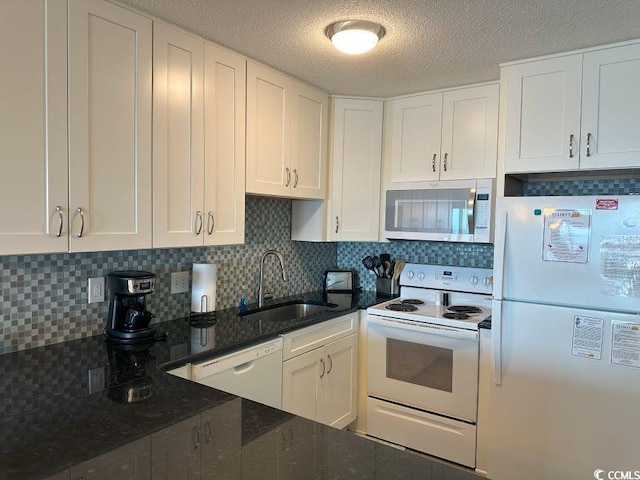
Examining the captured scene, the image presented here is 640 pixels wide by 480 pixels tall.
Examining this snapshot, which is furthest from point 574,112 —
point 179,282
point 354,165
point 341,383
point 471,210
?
point 179,282

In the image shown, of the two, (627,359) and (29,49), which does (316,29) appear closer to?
(29,49)

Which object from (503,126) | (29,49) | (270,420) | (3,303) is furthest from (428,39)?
(3,303)

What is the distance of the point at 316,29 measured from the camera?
1943 mm

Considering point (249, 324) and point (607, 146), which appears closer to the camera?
point (607, 146)

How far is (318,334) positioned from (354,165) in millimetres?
1207

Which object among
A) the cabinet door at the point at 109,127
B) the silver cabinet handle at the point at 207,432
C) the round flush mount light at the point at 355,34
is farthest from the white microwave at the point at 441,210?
the silver cabinet handle at the point at 207,432

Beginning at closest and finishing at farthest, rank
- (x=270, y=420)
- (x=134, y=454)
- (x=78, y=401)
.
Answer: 1. (x=134, y=454)
2. (x=270, y=420)
3. (x=78, y=401)

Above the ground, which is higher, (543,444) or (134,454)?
(134,454)

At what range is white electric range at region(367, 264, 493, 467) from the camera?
2.42m

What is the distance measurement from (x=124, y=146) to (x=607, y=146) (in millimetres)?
2210

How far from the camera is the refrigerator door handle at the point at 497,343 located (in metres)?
2.19

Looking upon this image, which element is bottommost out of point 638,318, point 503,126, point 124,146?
point 638,318

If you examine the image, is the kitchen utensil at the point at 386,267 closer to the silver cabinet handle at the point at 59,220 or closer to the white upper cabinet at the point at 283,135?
the white upper cabinet at the point at 283,135

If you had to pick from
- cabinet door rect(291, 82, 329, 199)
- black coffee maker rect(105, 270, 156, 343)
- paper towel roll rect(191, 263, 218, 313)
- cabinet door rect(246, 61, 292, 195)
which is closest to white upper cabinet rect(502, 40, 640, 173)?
cabinet door rect(291, 82, 329, 199)
